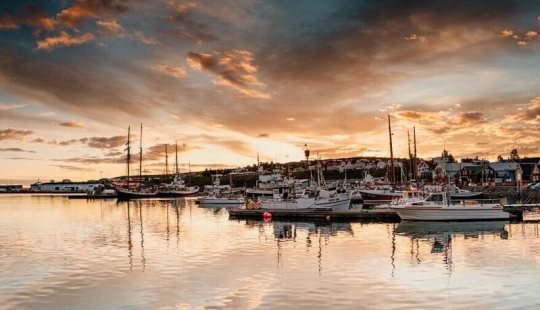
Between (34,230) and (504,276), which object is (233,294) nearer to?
(504,276)

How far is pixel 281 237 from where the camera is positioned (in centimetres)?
4216

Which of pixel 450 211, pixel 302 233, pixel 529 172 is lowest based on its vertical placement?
pixel 302 233

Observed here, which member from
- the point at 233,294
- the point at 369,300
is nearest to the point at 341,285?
the point at 369,300

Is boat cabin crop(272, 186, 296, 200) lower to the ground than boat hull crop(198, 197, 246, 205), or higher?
higher

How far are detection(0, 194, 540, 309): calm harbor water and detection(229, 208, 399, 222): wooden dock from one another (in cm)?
841

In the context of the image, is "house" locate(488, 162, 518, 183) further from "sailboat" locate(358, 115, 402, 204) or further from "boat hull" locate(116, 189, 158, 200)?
"boat hull" locate(116, 189, 158, 200)

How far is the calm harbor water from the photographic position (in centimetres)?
2056

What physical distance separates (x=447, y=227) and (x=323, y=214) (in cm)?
1446

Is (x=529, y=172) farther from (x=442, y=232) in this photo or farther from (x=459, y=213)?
(x=442, y=232)

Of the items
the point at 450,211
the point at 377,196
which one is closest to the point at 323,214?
the point at 450,211

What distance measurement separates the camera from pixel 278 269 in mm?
27062

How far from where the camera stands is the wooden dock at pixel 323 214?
55.2 m

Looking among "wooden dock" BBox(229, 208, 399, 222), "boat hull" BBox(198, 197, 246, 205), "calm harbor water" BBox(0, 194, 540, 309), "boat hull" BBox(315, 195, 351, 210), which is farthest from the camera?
"boat hull" BBox(198, 197, 246, 205)

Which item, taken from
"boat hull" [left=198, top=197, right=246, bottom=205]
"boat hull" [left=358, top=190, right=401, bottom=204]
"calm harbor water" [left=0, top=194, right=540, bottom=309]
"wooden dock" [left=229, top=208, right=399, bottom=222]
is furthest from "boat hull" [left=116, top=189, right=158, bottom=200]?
"calm harbor water" [left=0, top=194, right=540, bottom=309]
